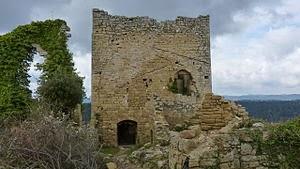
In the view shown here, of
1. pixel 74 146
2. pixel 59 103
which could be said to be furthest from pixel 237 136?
pixel 59 103

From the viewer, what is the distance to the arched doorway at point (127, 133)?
906 inches

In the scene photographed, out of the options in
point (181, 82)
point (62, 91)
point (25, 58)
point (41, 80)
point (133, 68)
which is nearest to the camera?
point (62, 91)

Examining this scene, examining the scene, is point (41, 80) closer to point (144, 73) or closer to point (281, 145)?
point (144, 73)

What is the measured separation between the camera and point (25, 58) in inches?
806

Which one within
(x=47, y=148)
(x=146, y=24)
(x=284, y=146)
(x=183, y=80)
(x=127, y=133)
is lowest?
(x=127, y=133)

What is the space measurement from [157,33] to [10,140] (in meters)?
13.7

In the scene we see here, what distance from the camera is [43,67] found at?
2038 cm

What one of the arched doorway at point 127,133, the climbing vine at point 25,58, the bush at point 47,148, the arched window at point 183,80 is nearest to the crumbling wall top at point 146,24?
the climbing vine at point 25,58

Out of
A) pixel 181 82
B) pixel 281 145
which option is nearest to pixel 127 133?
pixel 181 82

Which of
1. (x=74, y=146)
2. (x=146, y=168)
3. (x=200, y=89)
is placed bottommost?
(x=146, y=168)

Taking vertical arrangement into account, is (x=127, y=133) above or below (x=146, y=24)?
below

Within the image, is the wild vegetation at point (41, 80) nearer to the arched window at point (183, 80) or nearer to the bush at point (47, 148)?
the bush at point (47, 148)

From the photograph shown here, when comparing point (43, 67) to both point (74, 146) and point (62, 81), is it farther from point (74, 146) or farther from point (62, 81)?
point (74, 146)

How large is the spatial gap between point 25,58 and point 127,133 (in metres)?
6.03
